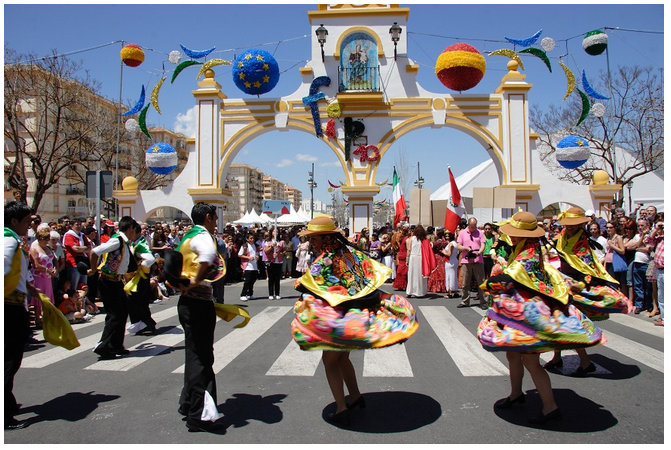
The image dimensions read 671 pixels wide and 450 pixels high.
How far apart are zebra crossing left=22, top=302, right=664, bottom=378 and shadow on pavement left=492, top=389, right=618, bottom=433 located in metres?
0.92

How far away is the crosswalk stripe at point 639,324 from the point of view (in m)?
8.22

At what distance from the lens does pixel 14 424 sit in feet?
14.4

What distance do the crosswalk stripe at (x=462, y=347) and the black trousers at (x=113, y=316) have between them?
426cm

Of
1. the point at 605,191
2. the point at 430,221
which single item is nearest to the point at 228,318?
the point at 430,221

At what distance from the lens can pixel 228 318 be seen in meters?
4.80

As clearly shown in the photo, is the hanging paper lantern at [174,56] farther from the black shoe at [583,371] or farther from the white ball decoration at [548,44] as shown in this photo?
the black shoe at [583,371]

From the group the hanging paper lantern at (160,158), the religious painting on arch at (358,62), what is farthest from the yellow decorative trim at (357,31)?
the hanging paper lantern at (160,158)

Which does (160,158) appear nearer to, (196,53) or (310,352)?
(196,53)

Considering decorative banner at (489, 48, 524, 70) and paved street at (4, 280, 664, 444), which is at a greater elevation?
decorative banner at (489, 48, 524, 70)

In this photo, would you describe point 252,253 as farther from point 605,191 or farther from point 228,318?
point 605,191

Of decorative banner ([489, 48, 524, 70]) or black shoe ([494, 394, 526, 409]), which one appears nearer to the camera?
black shoe ([494, 394, 526, 409])

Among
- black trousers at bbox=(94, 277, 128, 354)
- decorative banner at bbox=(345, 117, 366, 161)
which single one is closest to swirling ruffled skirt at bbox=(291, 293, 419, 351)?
black trousers at bbox=(94, 277, 128, 354)

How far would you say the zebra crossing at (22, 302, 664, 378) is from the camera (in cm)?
605

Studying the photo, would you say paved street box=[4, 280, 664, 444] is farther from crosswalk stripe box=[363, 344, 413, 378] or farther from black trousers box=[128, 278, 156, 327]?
black trousers box=[128, 278, 156, 327]
